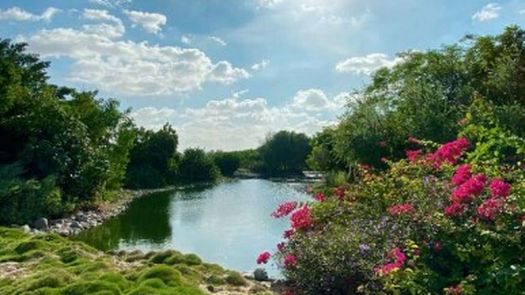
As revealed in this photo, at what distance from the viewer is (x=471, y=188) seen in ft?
13.9

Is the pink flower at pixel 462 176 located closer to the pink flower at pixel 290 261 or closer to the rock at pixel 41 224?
the pink flower at pixel 290 261

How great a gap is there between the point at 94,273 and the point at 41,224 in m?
11.5

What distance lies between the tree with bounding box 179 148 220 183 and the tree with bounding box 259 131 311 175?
12331 mm

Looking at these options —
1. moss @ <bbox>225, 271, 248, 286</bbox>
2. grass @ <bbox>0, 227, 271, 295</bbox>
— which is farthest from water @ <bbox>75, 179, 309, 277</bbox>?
grass @ <bbox>0, 227, 271, 295</bbox>

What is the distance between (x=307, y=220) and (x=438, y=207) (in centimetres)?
188

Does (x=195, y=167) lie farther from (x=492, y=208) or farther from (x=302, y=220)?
(x=492, y=208)

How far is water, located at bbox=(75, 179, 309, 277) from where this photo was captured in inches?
571

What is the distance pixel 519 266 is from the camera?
362cm

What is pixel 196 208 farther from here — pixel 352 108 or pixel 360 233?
pixel 360 233

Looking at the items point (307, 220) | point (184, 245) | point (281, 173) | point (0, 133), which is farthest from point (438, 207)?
point (281, 173)

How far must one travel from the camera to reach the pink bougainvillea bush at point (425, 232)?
3.95 m

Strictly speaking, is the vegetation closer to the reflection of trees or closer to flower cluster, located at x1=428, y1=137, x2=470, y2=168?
flower cluster, located at x1=428, y1=137, x2=470, y2=168

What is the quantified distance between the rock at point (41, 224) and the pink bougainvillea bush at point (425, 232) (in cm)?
1356

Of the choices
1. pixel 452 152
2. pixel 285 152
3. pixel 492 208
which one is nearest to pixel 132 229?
pixel 452 152
